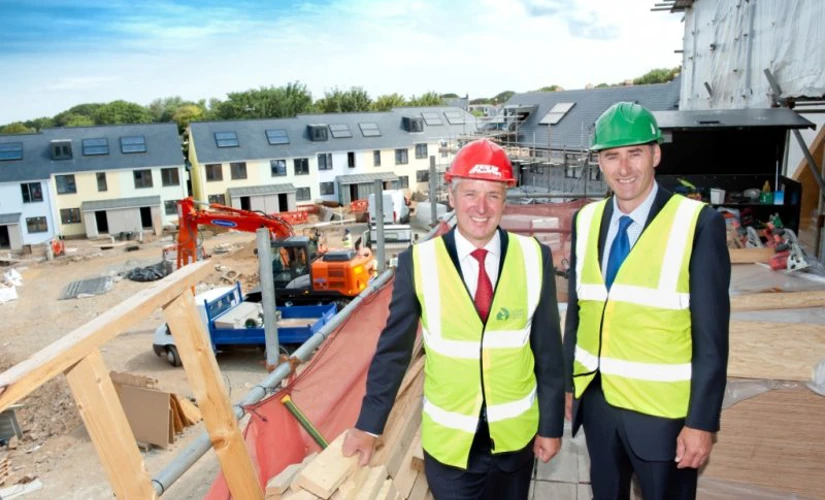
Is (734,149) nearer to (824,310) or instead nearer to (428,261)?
(824,310)

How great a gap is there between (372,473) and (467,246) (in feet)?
4.34

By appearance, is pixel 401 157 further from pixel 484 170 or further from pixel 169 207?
pixel 484 170

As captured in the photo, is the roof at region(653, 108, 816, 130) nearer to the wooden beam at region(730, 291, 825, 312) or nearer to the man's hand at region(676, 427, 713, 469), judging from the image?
the wooden beam at region(730, 291, 825, 312)

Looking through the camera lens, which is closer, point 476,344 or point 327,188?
point 476,344

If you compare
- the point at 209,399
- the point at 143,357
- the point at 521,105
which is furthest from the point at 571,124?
the point at 209,399

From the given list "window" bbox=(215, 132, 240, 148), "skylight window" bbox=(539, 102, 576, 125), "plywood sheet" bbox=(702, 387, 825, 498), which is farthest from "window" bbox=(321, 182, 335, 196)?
"plywood sheet" bbox=(702, 387, 825, 498)

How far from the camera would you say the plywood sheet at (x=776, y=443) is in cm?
354

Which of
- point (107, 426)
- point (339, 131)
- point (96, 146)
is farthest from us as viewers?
point (339, 131)

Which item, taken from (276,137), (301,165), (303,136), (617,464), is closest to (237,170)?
(276,137)

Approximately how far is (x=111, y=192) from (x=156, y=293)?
39636 mm

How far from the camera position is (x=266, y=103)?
66000 millimetres

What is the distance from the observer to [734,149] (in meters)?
8.36

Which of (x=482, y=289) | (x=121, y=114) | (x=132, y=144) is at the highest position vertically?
(x=121, y=114)

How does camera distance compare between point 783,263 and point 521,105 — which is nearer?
point 783,263
